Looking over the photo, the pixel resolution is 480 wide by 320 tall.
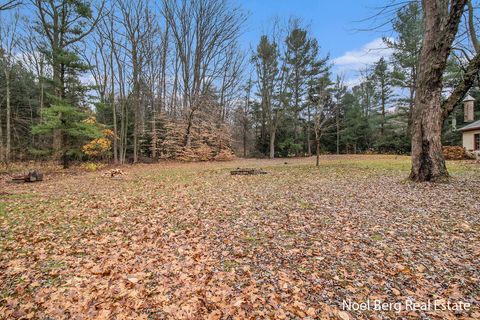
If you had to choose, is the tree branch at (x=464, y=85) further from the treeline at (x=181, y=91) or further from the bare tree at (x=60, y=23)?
the bare tree at (x=60, y=23)

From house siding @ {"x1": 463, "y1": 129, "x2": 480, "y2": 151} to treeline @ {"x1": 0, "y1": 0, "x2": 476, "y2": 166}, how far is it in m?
1.11

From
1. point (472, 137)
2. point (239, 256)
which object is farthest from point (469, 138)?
point (239, 256)

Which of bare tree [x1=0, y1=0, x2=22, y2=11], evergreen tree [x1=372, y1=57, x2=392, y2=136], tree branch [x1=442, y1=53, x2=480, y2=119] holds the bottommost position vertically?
tree branch [x1=442, y1=53, x2=480, y2=119]

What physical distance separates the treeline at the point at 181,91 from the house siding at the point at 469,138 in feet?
3.63

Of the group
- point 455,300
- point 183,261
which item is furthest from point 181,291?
point 455,300

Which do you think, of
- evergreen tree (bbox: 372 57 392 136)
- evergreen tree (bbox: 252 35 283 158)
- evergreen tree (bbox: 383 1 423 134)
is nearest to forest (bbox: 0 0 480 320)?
evergreen tree (bbox: 383 1 423 134)

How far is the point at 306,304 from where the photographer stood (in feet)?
7.30

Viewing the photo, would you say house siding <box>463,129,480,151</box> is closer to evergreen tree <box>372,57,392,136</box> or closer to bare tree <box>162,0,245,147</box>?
evergreen tree <box>372,57,392,136</box>

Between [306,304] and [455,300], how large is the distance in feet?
4.67

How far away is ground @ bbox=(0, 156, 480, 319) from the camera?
229cm

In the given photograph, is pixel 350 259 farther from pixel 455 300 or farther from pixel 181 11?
pixel 181 11

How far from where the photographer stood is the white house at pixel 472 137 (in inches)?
671

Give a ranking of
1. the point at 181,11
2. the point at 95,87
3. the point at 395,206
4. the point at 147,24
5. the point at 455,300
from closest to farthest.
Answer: the point at 455,300, the point at 395,206, the point at 95,87, the point at 147,24, the point at 181,11

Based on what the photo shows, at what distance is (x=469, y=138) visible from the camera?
1780 centimetres
